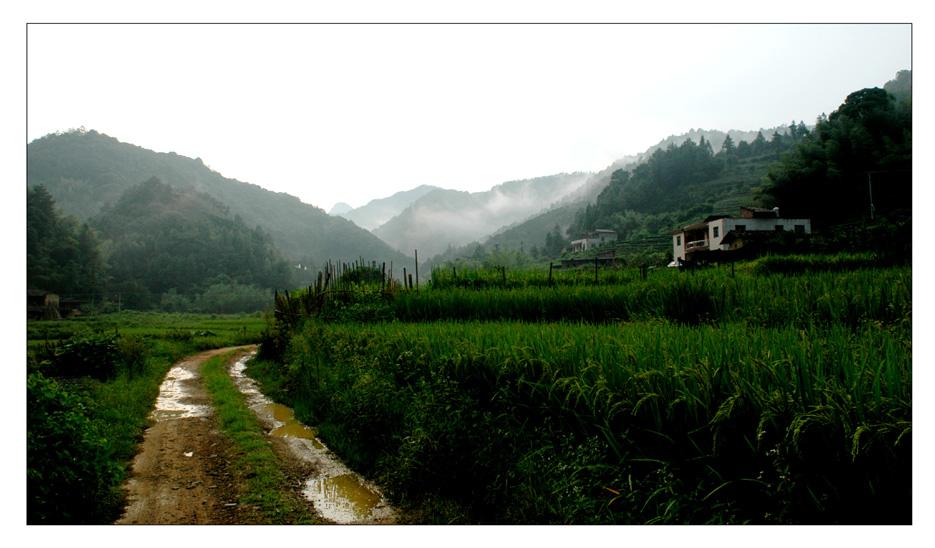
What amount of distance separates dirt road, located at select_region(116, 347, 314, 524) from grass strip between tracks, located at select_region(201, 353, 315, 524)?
8cm

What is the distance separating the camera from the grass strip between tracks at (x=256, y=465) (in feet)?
10.9

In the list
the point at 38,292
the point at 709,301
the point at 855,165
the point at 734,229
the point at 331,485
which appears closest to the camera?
the point at 331,485

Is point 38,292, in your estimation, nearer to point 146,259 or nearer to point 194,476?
point 194,476

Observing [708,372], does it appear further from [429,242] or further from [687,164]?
[687,164]

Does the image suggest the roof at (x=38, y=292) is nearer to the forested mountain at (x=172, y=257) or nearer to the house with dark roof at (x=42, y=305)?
the house with dark roof at (x=42, y=305)

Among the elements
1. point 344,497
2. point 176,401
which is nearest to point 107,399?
point 176,401

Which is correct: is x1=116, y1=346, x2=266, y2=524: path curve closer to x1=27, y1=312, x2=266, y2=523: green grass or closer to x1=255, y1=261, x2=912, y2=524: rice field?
x1=27, y1=312, x2=266, y2=523: green grass

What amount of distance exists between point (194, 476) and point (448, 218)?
648 inches

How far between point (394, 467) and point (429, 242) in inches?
609

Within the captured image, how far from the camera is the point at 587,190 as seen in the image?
39.6 m

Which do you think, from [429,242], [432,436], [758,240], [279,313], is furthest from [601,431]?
[758,240]

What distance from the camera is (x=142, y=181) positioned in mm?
34469

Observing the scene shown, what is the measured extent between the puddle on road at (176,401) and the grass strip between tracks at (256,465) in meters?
0.31

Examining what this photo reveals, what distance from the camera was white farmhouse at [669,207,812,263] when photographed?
1616 centimetres
